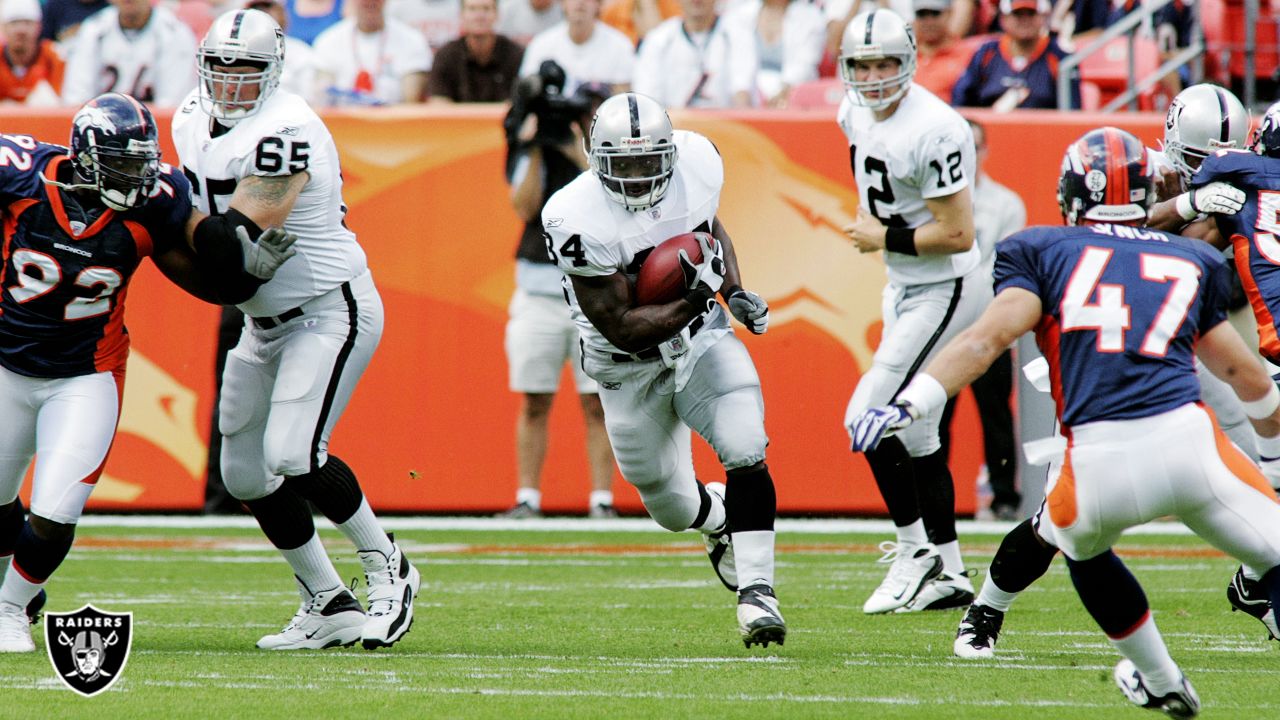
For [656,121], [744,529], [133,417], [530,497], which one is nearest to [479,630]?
[744,529]

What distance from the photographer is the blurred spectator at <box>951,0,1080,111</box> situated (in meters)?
9.23

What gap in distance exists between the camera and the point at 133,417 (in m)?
8.99

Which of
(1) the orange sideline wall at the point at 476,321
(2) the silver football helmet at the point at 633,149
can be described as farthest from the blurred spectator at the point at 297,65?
(2) the silver football helmet at the point at 633,149

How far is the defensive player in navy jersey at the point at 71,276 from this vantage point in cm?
454

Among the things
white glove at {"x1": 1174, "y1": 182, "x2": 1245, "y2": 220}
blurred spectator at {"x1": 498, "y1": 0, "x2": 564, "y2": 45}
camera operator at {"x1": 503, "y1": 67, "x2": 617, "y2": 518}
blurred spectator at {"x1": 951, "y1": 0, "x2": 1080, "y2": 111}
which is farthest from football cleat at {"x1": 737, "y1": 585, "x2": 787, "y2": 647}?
blurred spectator at {"x1": 498, "y1": 0, "x2": 564, "y2": 45}

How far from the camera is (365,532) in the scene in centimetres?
497

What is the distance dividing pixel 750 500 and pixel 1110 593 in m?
1.38

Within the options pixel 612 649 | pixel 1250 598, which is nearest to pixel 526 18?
pixel 612 649

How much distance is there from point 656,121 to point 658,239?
0.34 m

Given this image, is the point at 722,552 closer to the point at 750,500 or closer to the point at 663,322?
the point at 750,500

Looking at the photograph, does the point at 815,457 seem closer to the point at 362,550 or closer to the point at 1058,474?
the point at 362,550

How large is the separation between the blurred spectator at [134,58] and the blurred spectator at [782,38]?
3.06 meters

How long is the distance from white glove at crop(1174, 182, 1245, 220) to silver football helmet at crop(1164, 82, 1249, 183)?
0.26 m

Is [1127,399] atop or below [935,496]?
atop
